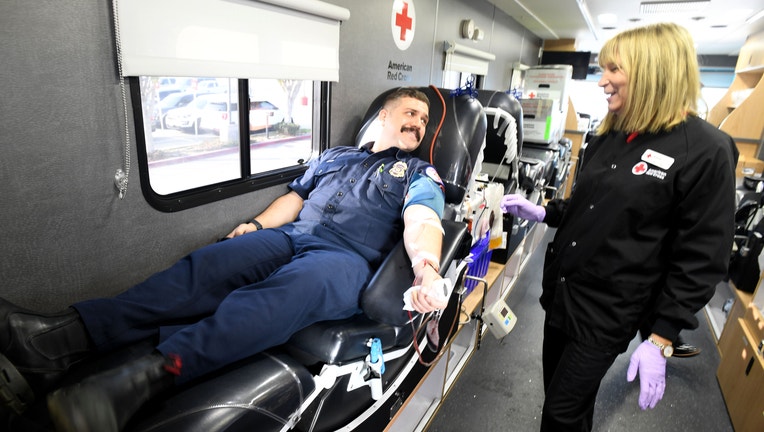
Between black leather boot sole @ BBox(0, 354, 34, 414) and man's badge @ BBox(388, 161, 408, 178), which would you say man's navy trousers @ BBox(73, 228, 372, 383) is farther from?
man's badge @ BBox(388, 161, 408, 178)

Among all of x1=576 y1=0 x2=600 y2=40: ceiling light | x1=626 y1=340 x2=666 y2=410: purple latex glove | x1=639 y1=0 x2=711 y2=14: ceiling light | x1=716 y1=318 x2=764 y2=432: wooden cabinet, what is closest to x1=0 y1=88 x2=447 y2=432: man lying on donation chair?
x1=626 y1=340 x2=666 y2=410: purple latex glove

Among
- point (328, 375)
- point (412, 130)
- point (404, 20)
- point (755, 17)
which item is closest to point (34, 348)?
point (328, 375)

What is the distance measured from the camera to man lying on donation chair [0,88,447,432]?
935 mm

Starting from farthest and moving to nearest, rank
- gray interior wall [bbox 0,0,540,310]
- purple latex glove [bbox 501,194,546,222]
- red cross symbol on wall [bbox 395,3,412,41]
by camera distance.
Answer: red cross symbol on wall [bbox 395,3,412,41]
purple latex glove [bbox 501,194,546,222]
gray interior wall [bbox 0,0,540,310]

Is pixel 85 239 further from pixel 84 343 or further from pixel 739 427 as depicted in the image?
pixel 739 427

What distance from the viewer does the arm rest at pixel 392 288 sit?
4.17ft

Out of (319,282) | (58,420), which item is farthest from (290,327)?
(58,420)

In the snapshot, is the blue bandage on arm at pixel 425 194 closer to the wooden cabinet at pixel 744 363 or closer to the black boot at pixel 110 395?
the black boot at pixel 110 395

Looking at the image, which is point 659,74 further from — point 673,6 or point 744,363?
point 673,6

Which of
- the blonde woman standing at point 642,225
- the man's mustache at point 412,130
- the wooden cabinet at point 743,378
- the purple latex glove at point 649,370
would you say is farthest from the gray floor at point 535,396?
the man's mustache at point 412,130

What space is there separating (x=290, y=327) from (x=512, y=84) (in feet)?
19.4

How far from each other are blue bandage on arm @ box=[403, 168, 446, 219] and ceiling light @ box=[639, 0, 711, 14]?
4.32m

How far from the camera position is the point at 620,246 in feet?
4.04

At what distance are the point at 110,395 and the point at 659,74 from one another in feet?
5.17
